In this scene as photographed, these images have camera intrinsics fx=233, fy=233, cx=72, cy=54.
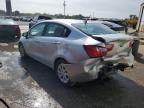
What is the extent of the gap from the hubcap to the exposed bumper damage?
27cm

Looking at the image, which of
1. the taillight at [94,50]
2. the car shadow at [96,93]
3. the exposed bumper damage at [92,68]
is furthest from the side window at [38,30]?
the taillight at [94,50]

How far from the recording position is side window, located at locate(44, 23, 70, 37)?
584 centimetres

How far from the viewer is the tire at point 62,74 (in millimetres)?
5574

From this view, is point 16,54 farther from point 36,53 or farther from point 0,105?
point 0,105

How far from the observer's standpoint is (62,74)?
5.82 m

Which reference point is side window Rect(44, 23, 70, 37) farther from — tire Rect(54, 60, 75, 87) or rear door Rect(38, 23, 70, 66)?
tire Rect(54, 60, 75, 87)

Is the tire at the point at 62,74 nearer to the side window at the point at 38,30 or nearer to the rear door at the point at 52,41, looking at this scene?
the rear door at the point at 52,41

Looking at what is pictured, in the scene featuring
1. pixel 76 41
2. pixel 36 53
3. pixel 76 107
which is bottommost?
pixel 76 107

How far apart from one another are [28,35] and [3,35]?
6.76m

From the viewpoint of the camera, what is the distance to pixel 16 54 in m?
9.55

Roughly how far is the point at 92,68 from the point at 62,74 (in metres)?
1.06

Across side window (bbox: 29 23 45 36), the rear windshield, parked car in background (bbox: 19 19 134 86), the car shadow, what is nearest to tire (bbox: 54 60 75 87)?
parked car in background (bbox: 19 19 134 86)

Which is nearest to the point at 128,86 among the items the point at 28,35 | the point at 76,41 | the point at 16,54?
the point at 76,41

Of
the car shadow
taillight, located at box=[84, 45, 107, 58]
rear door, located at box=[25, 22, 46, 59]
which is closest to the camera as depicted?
the car shadow
